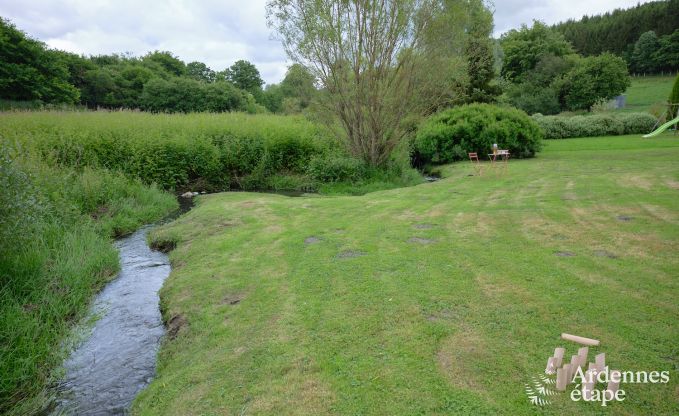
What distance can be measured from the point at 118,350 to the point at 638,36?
8895cm

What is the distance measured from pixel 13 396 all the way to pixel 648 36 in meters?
83.0

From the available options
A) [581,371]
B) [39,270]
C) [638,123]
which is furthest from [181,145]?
[638,123]

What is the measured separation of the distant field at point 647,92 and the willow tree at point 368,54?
128ft

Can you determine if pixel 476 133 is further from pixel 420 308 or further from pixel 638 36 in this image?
pixel 638 36

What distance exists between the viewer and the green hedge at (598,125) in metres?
24.0

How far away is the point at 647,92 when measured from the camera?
51.0 meters

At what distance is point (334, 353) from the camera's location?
10.3 feet

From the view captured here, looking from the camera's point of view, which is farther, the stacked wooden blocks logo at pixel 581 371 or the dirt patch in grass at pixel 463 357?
the dirt patch in grass at pixel 463 357

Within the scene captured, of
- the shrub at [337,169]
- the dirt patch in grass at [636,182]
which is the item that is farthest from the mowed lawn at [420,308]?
the shrub at [337,169]

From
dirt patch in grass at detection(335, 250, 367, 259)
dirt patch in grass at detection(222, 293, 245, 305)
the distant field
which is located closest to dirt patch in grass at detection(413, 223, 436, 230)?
dirt patch in grass at detection(335, 250, 367, 259)

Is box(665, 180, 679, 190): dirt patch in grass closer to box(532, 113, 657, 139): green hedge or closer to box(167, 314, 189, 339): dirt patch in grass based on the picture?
box(167, 314, 189, 339): dirt patch in grass

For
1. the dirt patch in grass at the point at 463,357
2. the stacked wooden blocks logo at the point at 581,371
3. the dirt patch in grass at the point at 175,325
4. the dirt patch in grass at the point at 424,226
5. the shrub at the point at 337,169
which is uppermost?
the shrub at the point at 337,169

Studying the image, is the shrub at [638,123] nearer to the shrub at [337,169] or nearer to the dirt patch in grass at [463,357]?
the shrub at [337,169]

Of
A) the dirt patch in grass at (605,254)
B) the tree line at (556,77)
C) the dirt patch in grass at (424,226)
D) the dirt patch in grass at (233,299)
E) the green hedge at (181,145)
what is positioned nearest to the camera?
the dirt patch in grass at (233,299)
